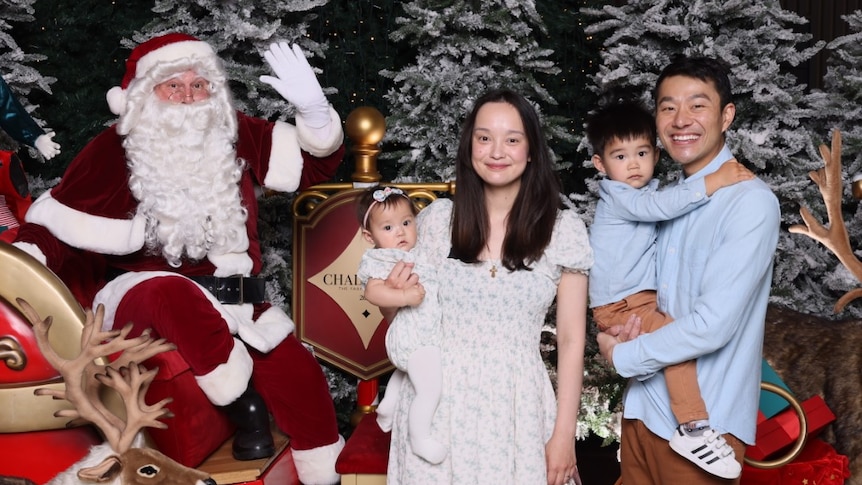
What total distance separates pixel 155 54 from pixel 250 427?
160cm

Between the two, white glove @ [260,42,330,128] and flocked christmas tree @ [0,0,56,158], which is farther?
flocked christmas tree @ [0,0,56,158]

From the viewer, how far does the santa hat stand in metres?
3.76

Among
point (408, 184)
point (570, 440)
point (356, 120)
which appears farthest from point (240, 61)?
point (570, 440)

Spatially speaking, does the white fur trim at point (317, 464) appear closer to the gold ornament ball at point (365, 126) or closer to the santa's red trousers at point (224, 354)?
the santa's red trousers at point (224, 354)

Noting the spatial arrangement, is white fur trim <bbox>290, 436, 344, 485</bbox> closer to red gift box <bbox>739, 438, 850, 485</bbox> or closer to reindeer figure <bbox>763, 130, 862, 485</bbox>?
red gift box <bbox>739, 438, 850, 485</bbox>

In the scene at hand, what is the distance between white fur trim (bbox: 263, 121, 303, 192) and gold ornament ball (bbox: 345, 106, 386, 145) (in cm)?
63

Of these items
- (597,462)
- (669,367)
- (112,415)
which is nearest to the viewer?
(669,367)

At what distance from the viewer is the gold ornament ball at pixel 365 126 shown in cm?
448

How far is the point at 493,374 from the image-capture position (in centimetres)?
263

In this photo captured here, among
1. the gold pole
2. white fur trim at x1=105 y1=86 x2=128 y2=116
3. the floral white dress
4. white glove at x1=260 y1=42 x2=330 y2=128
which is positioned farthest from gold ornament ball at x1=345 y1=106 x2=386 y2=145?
the floral white dress

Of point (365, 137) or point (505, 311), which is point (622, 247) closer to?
point (505, 311)

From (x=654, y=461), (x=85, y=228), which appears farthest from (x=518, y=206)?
(x=85, y=228)

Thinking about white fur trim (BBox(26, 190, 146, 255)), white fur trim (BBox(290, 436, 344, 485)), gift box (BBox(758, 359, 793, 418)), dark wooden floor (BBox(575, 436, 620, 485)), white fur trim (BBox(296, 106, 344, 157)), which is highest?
white fur trim (BBox(296, 106, 344, 157))

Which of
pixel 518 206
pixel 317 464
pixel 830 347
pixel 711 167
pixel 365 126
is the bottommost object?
pixel 317 464
